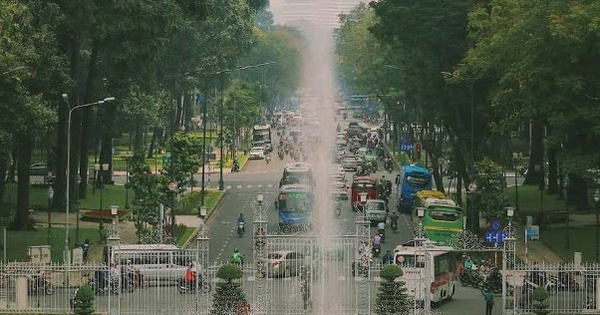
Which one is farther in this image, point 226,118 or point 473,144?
point 226,118

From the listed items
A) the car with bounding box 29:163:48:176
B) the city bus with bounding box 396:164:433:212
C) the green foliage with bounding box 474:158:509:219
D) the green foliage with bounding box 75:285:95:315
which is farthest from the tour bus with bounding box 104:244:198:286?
the car with bounding box 29:163:48:176

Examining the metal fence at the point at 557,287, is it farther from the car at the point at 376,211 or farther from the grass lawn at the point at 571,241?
the car at the point at 376,211

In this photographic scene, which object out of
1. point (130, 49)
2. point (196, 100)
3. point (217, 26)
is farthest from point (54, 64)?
point (196, 100)

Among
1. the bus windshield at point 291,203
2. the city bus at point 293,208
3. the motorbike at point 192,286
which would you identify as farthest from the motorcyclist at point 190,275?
the bus windshield at point 291,203

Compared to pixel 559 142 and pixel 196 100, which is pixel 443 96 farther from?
pixel 196 100

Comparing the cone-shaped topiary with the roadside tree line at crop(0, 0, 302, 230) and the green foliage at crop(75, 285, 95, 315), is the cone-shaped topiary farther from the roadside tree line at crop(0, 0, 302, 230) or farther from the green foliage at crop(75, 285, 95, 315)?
the roadside tree line at crop(0, 0, 302, 230)

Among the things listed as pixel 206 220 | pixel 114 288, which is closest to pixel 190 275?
pixel 114 288

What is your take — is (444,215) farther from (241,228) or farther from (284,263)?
(284,263)

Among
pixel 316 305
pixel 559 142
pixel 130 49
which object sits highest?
pixel 130 49
